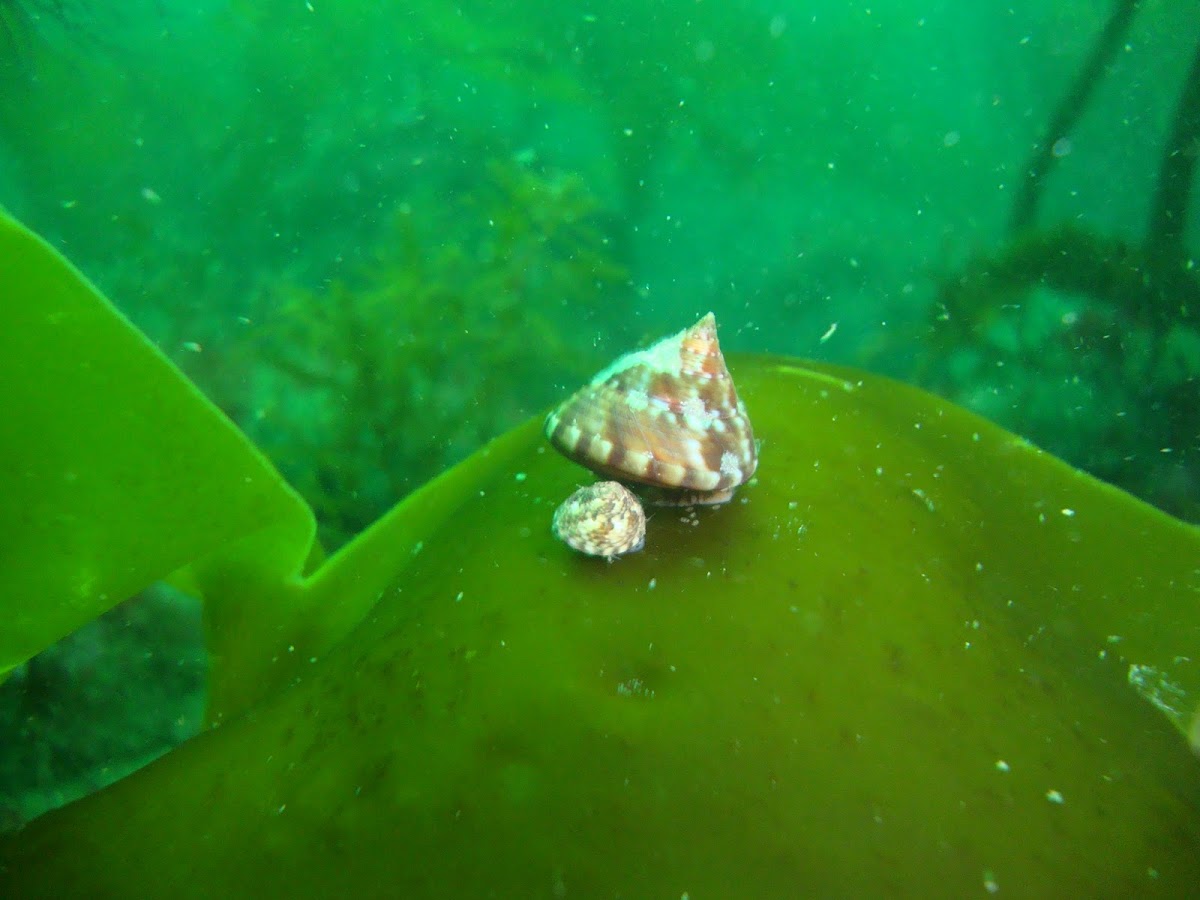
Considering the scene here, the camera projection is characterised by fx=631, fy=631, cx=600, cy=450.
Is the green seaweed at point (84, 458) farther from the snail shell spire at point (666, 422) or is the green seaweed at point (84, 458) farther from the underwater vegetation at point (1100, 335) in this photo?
the underwater vegetation at point (1100, 335)

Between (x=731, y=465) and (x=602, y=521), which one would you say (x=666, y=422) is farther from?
(x=602, y=521)

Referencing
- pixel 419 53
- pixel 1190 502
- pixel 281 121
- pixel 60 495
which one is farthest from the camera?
pixel 419 53

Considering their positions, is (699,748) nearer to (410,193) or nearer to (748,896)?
(748,896)

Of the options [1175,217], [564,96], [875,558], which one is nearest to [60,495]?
[875,558]

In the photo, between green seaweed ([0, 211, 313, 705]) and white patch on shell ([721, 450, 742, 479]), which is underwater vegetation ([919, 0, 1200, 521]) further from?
green seaweed ([0, 211, 313, 705])

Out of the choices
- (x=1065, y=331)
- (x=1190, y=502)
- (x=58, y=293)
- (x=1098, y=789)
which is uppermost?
(x=58, y=293)

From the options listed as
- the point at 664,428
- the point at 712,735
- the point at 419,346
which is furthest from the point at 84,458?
the point at 419,346
